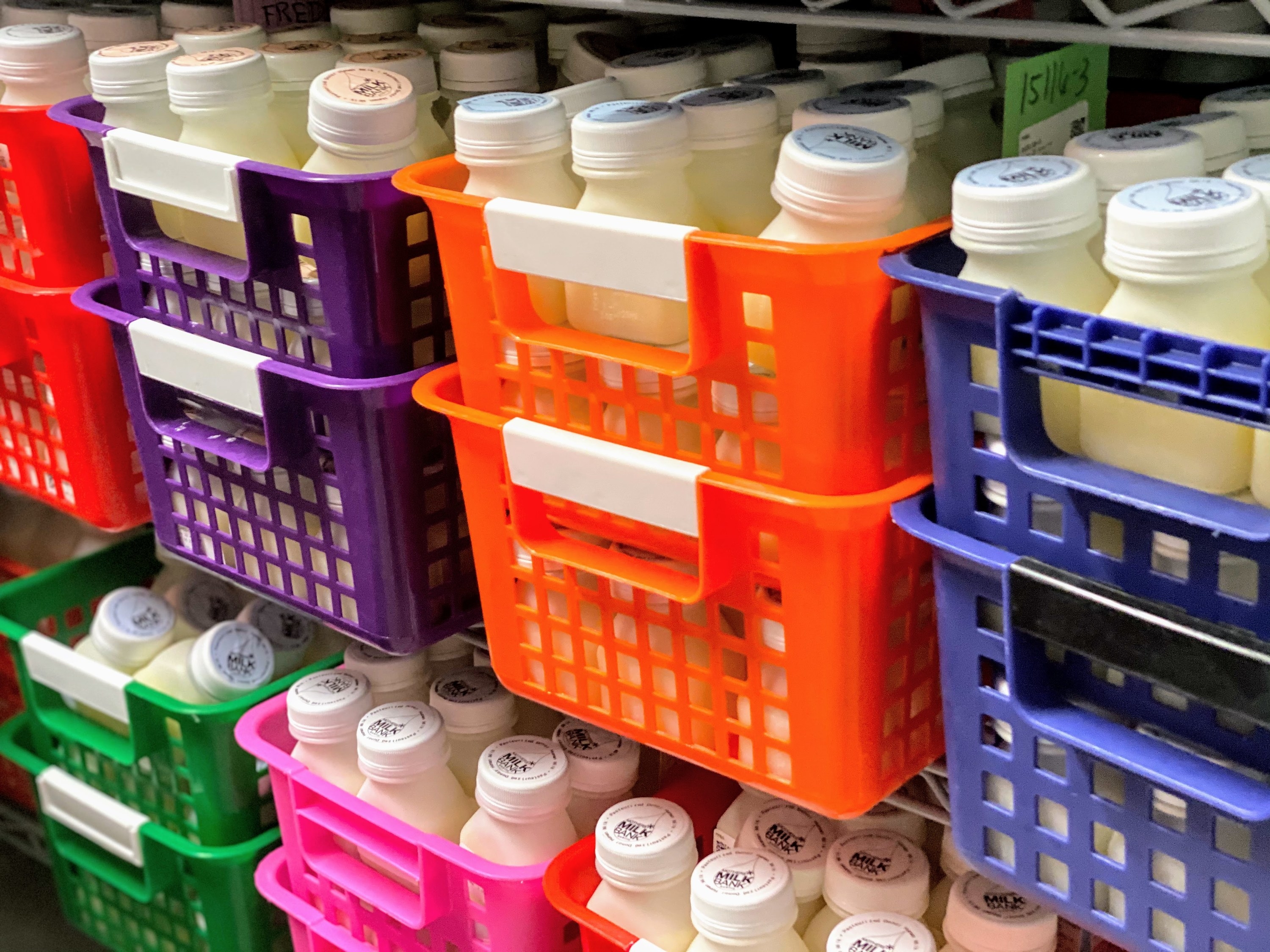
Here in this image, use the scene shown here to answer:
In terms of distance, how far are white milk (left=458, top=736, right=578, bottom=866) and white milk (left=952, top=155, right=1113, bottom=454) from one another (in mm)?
612

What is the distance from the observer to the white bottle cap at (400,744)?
1362mm

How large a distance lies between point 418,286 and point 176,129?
318mm

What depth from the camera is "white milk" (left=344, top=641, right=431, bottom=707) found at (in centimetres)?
154

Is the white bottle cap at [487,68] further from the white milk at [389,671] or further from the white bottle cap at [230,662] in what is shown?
the white bottle cap at [230,662]

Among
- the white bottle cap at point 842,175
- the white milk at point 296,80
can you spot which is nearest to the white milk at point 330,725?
the white milk at point 296,80

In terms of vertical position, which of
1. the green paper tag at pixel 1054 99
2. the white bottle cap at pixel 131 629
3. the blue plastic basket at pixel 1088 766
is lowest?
the white bottle cap at pixel 131 629

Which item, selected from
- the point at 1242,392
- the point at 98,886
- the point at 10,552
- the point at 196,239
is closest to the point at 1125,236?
the point at 1242,392

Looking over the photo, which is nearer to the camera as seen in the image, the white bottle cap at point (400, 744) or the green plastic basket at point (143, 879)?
the white bottle cap at point (400, 744)

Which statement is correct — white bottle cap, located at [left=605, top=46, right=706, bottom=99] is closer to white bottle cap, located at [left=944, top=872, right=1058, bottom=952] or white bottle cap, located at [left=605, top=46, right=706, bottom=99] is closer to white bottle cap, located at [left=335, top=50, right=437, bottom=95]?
white bottle cap, located at [left=335, top=50, right=437, bottom=95]

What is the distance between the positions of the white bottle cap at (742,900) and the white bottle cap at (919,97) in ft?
1.99

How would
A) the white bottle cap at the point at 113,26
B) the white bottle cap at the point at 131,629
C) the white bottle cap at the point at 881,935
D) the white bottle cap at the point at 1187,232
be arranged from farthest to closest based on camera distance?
the white bottle cap at the point at 131,629, the white bottle cap at the point at 113,26, the white bottle cap at the point at 881,935, the white bottle cap at the point at 1187,232

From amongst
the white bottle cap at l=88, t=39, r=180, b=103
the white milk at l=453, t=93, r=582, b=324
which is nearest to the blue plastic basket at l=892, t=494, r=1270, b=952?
the white milk at l=453, t=93, r=582, b=324

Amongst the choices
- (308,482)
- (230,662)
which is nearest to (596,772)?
(308,482)

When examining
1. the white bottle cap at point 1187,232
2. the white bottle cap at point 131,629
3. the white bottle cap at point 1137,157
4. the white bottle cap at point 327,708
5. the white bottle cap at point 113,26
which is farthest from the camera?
the white bottle cap at point 131,629
